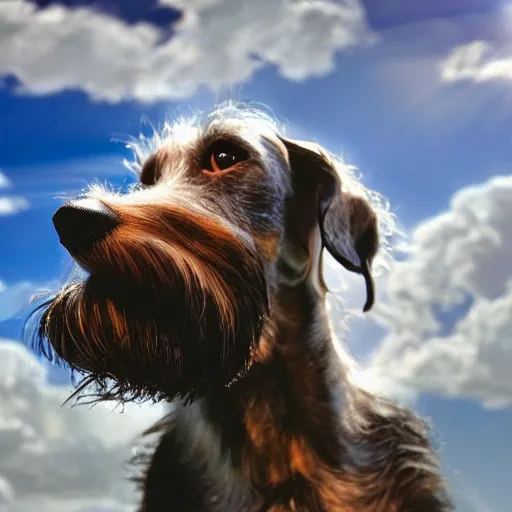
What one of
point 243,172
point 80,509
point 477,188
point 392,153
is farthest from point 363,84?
point 80,509

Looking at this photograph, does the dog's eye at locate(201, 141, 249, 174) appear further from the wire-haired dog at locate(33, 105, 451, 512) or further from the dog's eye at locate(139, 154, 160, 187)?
the dog's eye at locate(139, 154, 160, 187)

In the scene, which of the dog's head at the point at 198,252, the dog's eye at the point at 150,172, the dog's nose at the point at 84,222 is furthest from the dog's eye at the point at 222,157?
the dog's nose at the point at 84,222

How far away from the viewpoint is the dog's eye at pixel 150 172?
1.27m

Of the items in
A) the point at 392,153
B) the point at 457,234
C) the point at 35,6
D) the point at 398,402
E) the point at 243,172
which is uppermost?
the point at 35,6

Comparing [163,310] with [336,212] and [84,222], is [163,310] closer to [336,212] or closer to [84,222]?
[84,222]

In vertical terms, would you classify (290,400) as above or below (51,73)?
below

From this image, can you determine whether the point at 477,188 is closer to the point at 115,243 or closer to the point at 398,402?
the point at 398,402

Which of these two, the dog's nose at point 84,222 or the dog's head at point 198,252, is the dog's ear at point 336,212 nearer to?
the dog's head at point 198,252

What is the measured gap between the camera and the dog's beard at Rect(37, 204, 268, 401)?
40.4 inches

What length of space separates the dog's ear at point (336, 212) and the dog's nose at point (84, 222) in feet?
1.26

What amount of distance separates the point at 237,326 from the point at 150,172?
356mm

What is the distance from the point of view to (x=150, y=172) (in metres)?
1.29

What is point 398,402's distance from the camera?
1.30 m

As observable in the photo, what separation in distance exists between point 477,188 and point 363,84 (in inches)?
13.1
